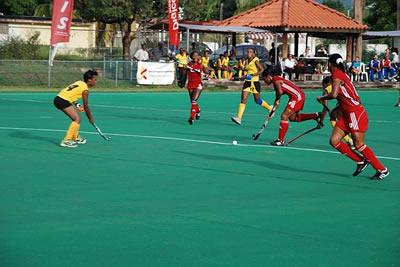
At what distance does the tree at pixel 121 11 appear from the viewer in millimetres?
50281

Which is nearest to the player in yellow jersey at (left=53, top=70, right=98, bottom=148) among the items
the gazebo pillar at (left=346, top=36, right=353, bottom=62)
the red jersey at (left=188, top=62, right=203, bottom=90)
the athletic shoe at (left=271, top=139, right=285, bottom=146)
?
the athletic shoe at (left=271, top=139, right=285, bottom=146)

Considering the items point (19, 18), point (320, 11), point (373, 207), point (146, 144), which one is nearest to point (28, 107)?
point (146, 144)

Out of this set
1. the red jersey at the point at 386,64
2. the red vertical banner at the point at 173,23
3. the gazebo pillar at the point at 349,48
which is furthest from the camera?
the gazebo pillar at the point at 349,48

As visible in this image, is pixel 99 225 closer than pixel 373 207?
Yes

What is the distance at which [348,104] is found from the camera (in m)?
12.8

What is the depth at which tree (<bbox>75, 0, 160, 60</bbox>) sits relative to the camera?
50.3 m

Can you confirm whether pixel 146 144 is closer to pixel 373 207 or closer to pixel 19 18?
pixel 373 207

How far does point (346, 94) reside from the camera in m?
12.8

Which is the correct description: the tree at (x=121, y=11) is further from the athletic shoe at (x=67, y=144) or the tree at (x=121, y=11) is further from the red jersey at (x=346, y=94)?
the red jersey at (x=346, y=94)

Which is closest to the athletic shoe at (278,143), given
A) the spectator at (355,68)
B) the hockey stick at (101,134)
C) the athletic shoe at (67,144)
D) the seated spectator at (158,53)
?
the hockey stick at (101,134)

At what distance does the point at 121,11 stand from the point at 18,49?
7401 mm

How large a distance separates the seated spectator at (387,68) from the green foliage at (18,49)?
19472 mm

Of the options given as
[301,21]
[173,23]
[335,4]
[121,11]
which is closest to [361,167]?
[173,23]

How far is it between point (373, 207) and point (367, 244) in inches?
82.2
